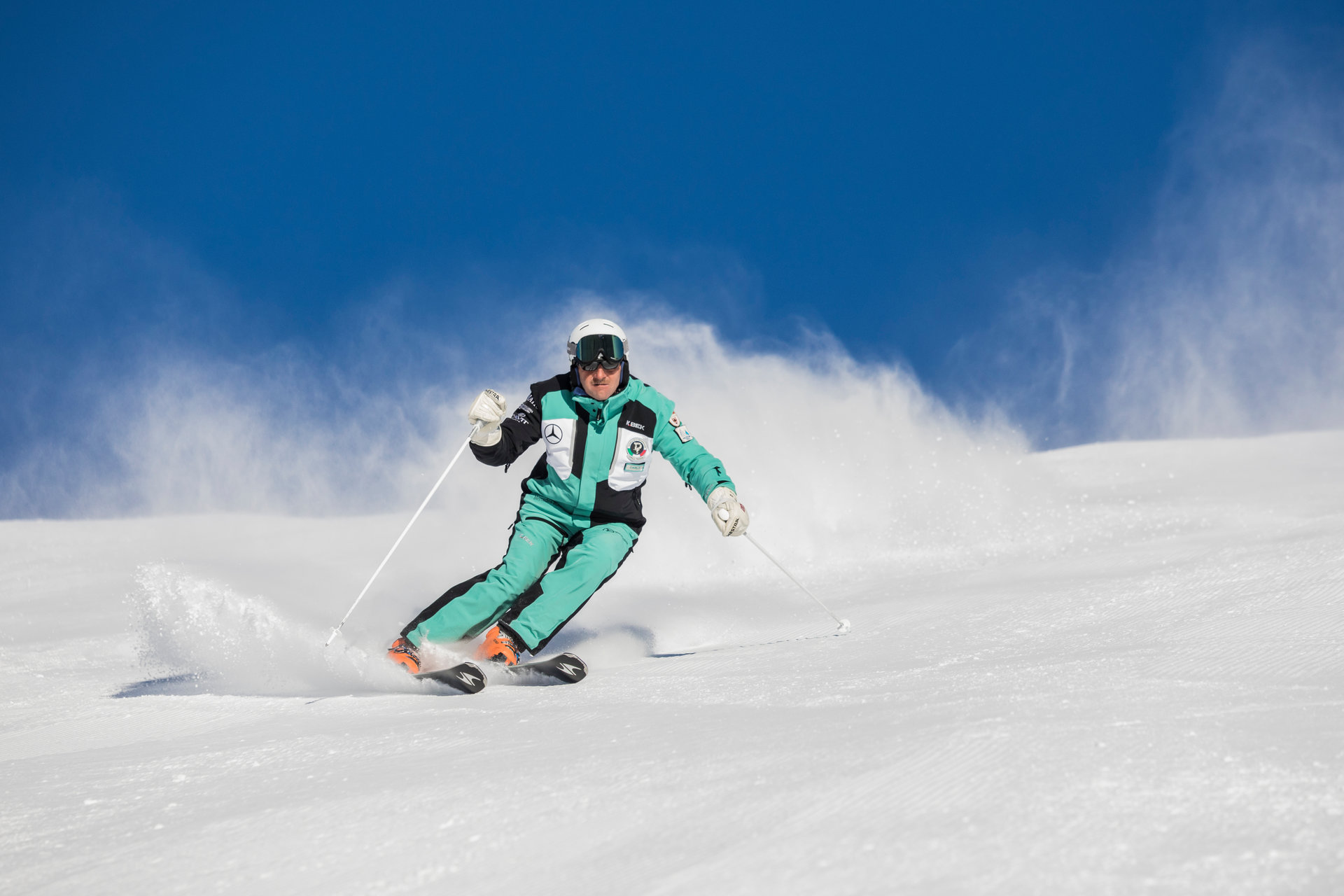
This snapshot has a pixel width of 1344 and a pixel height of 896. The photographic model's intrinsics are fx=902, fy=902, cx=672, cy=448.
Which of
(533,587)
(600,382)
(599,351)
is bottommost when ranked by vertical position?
(533,587)

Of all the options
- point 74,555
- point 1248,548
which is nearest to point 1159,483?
point 1248,548

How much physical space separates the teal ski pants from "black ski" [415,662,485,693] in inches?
16.9

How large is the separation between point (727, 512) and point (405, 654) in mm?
1771

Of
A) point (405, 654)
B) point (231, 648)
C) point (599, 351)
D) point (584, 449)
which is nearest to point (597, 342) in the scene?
point (599, 351)

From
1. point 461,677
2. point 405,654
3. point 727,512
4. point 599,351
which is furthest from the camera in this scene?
point 727,512

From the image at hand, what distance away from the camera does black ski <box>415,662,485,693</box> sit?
12.6ft

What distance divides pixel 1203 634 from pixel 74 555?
11051 millimetres

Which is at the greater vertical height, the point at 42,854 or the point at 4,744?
the point at 4,744

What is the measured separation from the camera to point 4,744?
3.39 meters

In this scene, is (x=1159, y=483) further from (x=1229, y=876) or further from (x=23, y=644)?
(x=23, y=644)

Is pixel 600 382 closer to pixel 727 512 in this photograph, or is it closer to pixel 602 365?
pixel 602 365

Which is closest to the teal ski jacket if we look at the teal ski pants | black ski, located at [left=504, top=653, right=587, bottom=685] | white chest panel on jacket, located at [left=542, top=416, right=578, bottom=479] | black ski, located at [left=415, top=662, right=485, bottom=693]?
white chest panel on jacket, located at [left=542, top=416, right=578, bottom=479]

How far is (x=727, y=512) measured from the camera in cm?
482

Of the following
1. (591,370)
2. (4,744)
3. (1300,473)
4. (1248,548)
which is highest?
(1300,473)
